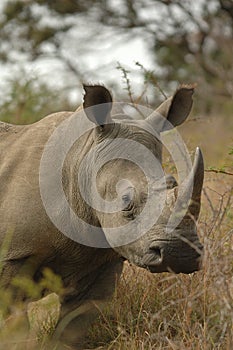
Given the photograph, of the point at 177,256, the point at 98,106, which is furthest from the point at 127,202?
the point at 98,106

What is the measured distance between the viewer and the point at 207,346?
12.6 feet

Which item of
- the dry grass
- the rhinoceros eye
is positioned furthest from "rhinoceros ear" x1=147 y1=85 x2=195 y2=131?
the rhinoceros eye

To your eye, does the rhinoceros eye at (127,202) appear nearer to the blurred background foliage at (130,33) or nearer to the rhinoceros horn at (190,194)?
the rhinoceros horn at (190,194)

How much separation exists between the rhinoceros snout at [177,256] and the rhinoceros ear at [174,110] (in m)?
0.93

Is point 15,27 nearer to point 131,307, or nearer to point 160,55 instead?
point 160,55

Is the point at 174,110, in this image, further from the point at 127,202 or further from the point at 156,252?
the point at 156,252

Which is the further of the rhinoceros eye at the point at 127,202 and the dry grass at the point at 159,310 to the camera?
the dry grass at the point at 159,310

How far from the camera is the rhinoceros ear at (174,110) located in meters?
4.55

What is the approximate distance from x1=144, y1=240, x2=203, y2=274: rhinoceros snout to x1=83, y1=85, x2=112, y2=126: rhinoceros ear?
832 millimetres

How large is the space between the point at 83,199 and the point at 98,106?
457 millimetres

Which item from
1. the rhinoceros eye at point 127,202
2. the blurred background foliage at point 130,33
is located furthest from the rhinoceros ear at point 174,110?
A: the blurred background foliage at point 130,33

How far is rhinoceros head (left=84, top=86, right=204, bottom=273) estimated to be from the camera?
12.3 ft

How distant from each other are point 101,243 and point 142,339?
1.67 feet

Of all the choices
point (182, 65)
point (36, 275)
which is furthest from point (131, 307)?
point (182, 65)
